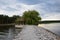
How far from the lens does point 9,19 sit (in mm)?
135500

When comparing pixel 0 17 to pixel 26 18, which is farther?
pixel 0 17

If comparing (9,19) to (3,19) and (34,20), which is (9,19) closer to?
(3,19)

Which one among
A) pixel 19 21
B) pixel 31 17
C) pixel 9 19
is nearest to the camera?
pixel 19 21

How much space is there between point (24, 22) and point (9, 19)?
156ft

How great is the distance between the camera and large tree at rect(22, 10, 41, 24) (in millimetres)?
89525

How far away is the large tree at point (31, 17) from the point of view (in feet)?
294

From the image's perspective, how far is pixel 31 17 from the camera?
307ft

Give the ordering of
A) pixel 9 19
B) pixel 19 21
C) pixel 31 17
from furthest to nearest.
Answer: pixel 9 19
pixel 31 17
pixel 19 21

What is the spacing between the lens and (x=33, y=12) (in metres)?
96.4

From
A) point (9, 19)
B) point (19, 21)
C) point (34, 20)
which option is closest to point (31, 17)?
point (34, 20)

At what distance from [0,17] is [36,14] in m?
49.2

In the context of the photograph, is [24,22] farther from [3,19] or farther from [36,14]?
[3,19]

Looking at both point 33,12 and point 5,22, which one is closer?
point 33,12

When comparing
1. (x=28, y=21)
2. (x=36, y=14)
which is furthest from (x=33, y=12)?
(x=28, y=21)
